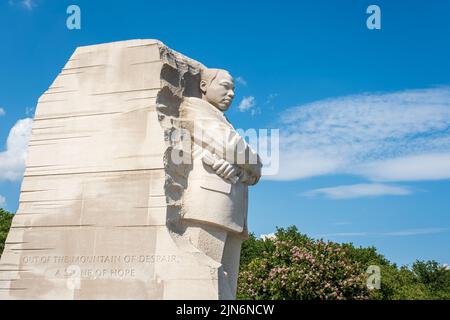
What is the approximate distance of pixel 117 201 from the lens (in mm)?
7930

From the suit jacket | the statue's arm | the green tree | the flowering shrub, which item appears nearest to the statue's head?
the suit jacket

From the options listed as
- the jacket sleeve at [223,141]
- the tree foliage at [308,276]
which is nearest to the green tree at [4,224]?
the tree foliage at [308,276]

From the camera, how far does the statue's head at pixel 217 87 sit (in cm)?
909

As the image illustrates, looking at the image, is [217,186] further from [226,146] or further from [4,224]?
[4,224]

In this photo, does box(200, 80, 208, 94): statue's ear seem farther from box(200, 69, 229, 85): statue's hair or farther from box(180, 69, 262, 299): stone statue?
box(180, 69, 262, 299): stone statue

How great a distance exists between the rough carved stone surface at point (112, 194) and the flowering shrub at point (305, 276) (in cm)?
1259

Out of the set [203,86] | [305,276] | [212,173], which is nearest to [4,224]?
[305,276]

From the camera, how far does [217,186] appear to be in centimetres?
805

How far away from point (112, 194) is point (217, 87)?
2495 millimetres

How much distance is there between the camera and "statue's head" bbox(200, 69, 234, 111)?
9094 mm

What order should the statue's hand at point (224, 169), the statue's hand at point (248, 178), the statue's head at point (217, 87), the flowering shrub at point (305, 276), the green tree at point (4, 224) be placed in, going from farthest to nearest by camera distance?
the green tree at point (4, 224), the flowering shrub at point (305, 276), the statue's head at point (217, 87), the statue's hand at point (248, 178), the statue's hand at point (224, 169)

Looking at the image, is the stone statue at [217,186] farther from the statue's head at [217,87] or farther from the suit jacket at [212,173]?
the statue's head at [217,87]
